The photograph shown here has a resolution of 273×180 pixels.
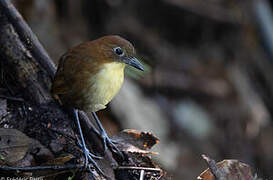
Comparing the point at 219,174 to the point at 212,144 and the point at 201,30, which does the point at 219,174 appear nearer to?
the point at 212,144

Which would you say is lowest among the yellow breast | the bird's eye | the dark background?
the dark background

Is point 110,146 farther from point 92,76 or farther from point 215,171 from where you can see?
point 215,171

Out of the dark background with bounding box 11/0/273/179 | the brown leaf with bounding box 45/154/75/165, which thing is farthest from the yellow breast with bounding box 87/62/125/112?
the dark background with bounding box 11/0/273/179

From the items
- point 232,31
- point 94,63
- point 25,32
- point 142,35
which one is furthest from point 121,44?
point 232,31

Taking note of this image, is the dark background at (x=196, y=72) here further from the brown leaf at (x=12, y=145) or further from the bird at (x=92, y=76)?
the brown leaf at (x=12, y=145)

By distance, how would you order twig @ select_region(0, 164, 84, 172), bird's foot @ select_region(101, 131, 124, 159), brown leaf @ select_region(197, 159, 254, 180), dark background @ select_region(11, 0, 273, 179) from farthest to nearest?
dark background @ select_region(11, 0, 273, 179) → bird's foot @ select_region(101, 131, 124, 159) → brown leaf @ select_region(197, 159, 254, 180) → twig @ select_region(0, 164, 84, 172)

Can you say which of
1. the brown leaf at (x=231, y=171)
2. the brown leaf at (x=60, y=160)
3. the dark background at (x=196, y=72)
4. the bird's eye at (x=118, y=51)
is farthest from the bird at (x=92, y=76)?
the dark background at (x=196, y=72)

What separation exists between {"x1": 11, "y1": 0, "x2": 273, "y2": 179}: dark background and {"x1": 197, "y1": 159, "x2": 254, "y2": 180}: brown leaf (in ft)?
9.75

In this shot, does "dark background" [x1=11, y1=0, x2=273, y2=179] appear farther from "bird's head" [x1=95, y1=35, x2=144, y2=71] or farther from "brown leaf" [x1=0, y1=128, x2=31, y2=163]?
"brown leaf" [x1=0, y1=128, x2=31, y2=163]

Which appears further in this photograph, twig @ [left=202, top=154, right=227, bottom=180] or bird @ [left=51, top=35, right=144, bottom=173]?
bird @ [left=51, top=35, right=144, bottom=173]

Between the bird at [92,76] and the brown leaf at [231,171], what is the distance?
0.58 meters

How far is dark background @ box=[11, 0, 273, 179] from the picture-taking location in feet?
19.3

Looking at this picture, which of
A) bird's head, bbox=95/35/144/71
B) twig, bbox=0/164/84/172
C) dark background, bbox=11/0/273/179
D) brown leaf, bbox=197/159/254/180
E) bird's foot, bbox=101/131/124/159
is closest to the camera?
twig, bbox=0/164/84/172

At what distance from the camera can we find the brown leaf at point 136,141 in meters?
2.89
